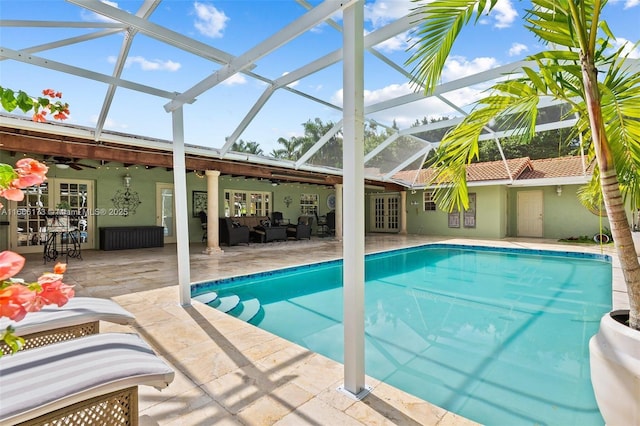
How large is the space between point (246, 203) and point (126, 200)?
4453 millimetres

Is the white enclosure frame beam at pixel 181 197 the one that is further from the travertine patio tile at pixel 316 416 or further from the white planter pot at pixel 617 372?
the white planter pot at pixel 617 372

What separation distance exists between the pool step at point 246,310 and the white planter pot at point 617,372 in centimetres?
378

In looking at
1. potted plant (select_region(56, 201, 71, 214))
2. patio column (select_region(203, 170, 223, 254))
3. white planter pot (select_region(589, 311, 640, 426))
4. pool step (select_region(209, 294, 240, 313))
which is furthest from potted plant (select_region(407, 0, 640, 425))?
potted plant (select_region(56, 201, 71, 214))

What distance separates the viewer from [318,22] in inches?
101

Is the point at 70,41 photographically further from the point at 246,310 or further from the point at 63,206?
the point at 63,206

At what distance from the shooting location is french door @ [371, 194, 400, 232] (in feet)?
56.0

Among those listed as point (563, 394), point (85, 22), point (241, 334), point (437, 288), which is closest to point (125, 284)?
point (241, 334)

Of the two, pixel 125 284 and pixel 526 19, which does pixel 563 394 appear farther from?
pixel 125 284

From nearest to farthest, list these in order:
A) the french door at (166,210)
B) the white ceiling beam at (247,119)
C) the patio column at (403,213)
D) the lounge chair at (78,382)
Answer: the lounge chair at (78,382) < the white ceiling beam at (247,119) < the french door at (166,210) < the patio column at (403,213)

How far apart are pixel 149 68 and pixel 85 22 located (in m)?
0.97

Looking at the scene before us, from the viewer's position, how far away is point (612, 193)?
1.71m

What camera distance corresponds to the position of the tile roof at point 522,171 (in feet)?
39.5

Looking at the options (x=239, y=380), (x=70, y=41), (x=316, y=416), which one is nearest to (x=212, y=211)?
(x=70, y=41)

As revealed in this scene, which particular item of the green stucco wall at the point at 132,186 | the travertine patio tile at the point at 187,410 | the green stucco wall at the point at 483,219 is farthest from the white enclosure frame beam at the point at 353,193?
the green stucco wall at the point at 483,219
